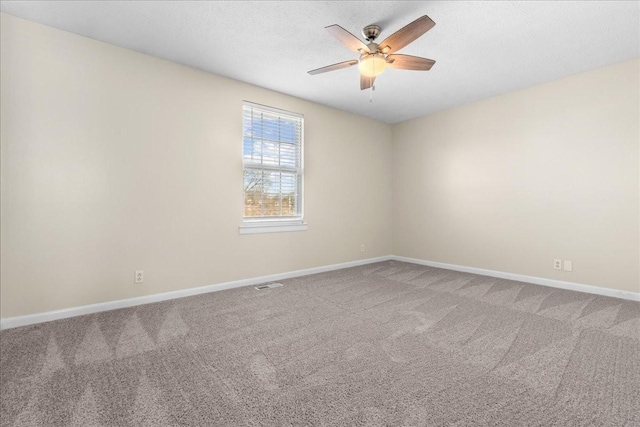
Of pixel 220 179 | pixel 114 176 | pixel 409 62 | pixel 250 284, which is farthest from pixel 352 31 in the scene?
pixel 250 284

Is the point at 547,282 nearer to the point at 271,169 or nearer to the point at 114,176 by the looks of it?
the point at 271,169

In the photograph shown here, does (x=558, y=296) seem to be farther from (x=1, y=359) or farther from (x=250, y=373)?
(x=1, y=359)

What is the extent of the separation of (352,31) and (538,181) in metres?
3.13

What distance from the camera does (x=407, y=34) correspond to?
2.17m

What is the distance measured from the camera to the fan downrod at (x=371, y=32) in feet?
8.16

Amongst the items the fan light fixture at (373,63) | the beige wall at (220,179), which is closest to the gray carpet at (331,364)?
the beige wall at (220,179)

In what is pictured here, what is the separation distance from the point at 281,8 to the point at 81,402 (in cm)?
292

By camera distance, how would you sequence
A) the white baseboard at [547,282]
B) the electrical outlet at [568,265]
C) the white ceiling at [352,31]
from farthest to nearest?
the electrical outlet at [568,265] → the white baseboard at [547,282] → the white ceiling at [352,31]

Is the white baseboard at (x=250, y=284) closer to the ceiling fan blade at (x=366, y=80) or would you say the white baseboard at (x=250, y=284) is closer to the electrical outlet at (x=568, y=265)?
the electrical outlet at (x=568, y=265)

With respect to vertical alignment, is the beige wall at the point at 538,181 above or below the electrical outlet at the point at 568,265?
above

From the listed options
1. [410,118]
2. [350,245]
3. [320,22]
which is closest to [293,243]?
[350,245]

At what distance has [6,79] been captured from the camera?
2381 millimetres

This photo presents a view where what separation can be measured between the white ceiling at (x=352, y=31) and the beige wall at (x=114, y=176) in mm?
280

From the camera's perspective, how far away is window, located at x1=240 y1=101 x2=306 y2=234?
382cm
